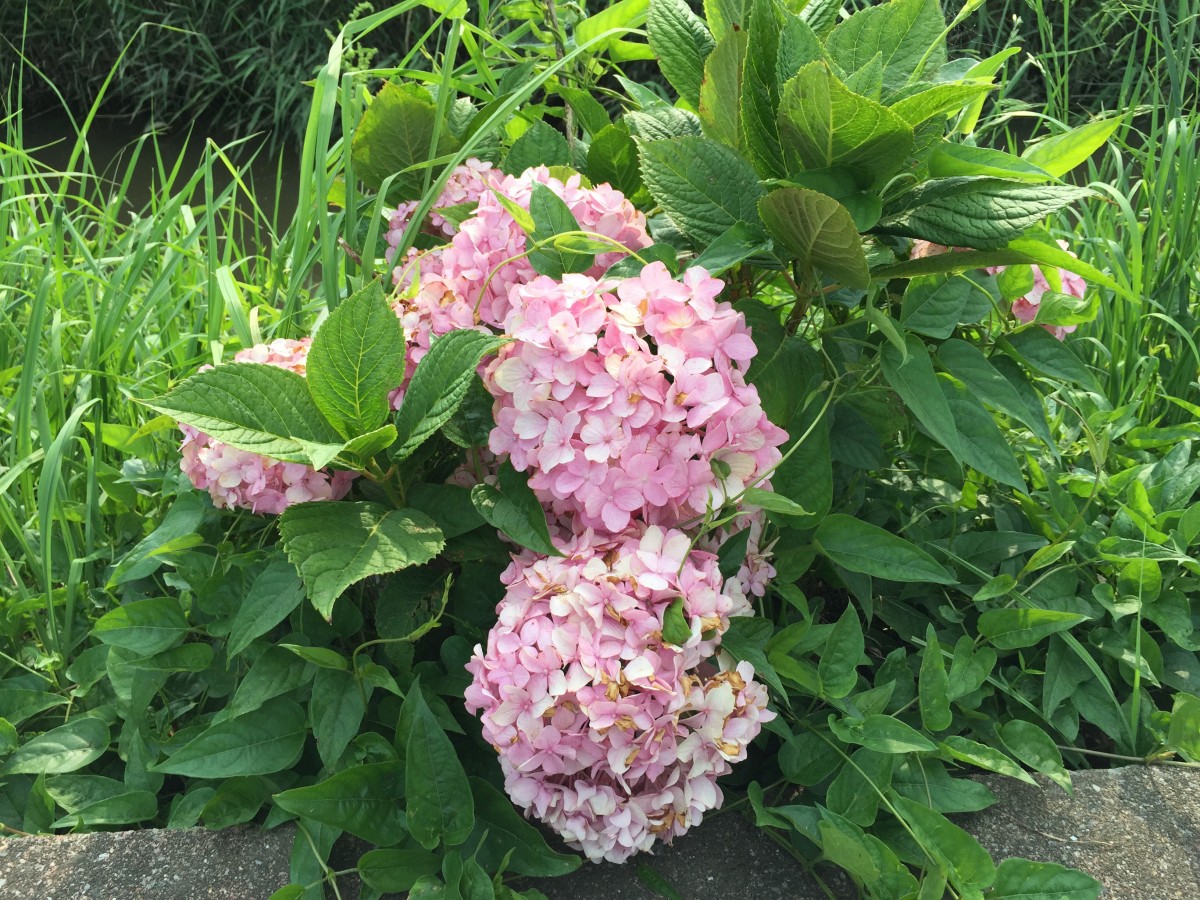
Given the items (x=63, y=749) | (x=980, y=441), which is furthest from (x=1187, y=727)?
(x=63, y=749)

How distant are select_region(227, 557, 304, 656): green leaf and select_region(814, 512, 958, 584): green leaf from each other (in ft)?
1.71

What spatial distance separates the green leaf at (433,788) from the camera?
950 mm

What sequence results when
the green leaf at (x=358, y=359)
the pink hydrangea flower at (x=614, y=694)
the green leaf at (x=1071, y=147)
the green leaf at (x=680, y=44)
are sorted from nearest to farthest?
the pink hydrangea flower at (x=614, y=694) → the green leaf at (x=358, y=359) → the green leaf at (x=1071, y=147) → the green leaf at (x=680, y=44)

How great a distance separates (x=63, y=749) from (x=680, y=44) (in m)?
1.06

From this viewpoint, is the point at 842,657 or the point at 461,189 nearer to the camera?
the point at 842,657

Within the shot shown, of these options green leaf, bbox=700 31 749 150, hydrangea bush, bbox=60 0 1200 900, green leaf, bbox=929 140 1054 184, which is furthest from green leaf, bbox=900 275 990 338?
green leaf, bbox=700 31 749 150

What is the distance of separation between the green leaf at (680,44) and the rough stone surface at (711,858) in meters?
0.80

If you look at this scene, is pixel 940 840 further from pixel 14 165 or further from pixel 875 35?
pixel 14 165

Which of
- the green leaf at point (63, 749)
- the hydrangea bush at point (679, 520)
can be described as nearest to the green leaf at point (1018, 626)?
the hydrangea bush at point (679, 520)

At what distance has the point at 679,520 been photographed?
991 millimetres

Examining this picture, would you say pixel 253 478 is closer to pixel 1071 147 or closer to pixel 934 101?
pixel 934 101

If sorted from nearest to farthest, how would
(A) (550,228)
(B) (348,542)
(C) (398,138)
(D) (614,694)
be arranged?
(D) (614,694), (B) (348,542), (A) (550,228), (C) (398,138)

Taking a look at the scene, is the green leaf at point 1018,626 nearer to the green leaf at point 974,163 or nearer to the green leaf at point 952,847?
the green leaf at point 952,847

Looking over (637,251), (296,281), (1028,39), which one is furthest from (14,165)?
(1028,39)
